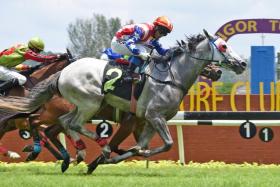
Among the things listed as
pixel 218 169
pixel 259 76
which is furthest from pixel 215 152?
pixel 259 76

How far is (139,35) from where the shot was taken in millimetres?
9086

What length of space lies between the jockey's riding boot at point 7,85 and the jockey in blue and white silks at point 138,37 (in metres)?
1.55

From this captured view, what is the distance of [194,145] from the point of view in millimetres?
11766

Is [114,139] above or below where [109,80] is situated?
below

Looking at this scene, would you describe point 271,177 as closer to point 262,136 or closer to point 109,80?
point 109,80

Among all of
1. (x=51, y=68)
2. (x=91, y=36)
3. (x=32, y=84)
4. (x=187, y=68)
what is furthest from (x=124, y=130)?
(x=91, y=36)

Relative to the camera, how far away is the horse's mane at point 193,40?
29.6ft

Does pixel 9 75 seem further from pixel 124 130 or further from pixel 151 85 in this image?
pixel 151 85

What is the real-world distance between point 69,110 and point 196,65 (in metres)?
1.85

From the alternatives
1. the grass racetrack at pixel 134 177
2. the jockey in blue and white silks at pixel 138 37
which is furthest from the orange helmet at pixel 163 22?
the grass racetrack at pixel 134 177

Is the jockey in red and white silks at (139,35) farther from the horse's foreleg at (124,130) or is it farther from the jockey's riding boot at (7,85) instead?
the jockey's riding boot at (7,85)

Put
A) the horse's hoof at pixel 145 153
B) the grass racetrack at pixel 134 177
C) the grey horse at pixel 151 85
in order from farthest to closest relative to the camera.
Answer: the grey horse at pixel 151 85 → the horse's hoof at pixel 145 153 → the grass racetrack at pixel 134 177

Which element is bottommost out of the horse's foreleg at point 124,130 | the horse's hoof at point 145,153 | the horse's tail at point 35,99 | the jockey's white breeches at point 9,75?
the horse's hoof at point 145,153

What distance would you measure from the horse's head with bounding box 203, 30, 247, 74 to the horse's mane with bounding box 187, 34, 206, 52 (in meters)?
0.11
